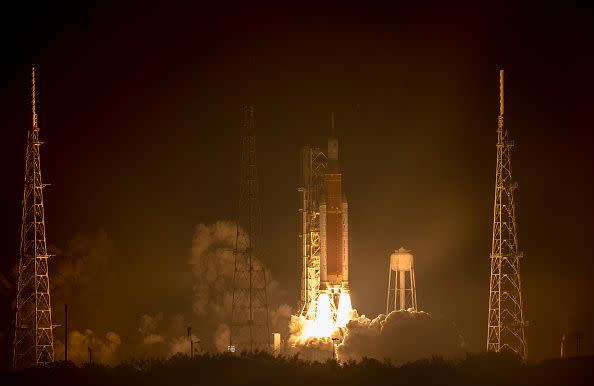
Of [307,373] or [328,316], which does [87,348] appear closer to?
[328,316]

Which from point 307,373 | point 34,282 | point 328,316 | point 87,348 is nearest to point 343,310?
point 328,316

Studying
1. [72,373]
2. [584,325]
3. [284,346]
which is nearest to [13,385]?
[72,373]

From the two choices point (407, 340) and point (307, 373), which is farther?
point (407, 340)

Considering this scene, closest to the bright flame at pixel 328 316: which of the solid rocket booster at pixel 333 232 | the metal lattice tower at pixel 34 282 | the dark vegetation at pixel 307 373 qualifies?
the solid rocket booster at pixel 333 232

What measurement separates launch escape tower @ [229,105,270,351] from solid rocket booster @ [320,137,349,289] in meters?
3.71

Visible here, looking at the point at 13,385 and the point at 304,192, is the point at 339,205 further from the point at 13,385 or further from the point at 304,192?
the point at 13,385

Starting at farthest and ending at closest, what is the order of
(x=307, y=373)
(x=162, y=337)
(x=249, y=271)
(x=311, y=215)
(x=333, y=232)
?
(x=162, y=337) → (x=311, y=215) → (x=249, y=271) → (x=333, y=232) → (x=307, y=373)

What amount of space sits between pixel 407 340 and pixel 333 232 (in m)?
8.41

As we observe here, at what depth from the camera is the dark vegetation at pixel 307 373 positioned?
170ft

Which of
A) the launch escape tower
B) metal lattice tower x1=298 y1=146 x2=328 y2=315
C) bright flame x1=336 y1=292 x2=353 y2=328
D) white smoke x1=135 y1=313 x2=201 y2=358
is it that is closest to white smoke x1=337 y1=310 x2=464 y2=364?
bright flame x1=336 y1=292 x2=353 y2=328

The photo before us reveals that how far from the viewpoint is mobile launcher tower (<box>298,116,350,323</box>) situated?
68.2 meters

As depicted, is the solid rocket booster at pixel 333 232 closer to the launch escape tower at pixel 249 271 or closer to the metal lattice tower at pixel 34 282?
the launch escape tower at pixel 249 271

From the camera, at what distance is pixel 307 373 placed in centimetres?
5356

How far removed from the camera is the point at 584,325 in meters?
76.8
